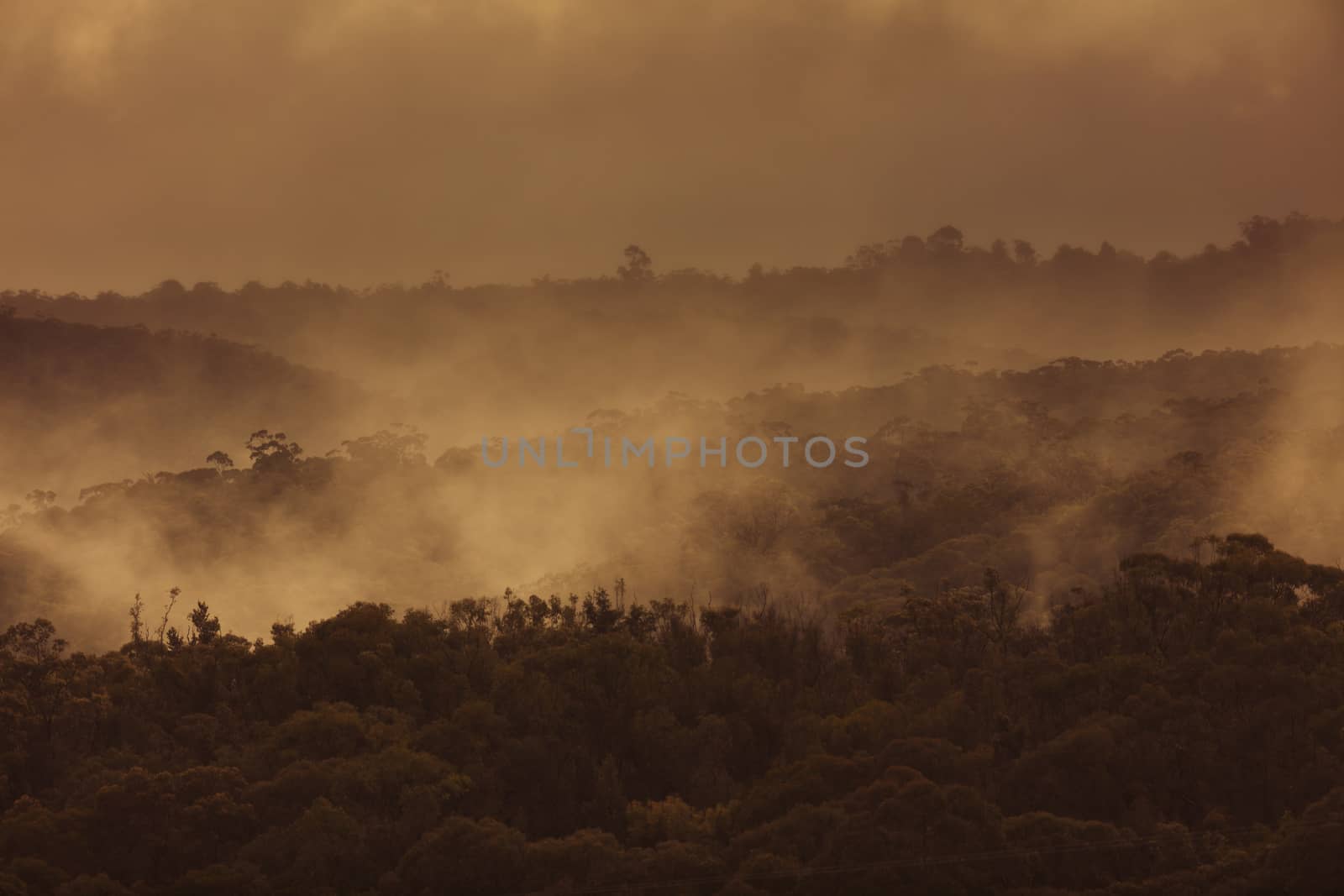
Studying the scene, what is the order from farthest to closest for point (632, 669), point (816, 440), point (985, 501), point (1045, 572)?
point (816, 440)
point (985, 501)
point (1045, 572)
point (632, 669)

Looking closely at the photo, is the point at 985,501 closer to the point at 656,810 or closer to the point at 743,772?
the point at 743,772

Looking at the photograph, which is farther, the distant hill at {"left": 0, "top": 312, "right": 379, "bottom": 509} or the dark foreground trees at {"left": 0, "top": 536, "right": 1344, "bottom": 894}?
the distant hill at {"left": 0, "top": 312, "right": 379, "bottom": 509}

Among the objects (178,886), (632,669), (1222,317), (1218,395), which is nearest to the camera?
(178,886)

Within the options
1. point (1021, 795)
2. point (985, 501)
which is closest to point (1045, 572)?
point (985, 501)

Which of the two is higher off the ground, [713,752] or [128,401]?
[128,401]

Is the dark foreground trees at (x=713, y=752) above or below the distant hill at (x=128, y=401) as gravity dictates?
below

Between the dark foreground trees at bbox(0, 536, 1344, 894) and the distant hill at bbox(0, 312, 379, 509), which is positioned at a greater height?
the distant hill at bbox(0, 312, 379, 509)

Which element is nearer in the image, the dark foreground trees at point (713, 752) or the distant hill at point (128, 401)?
the dark foreground trees at point (713, 752)

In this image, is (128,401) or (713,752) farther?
(128,401)
